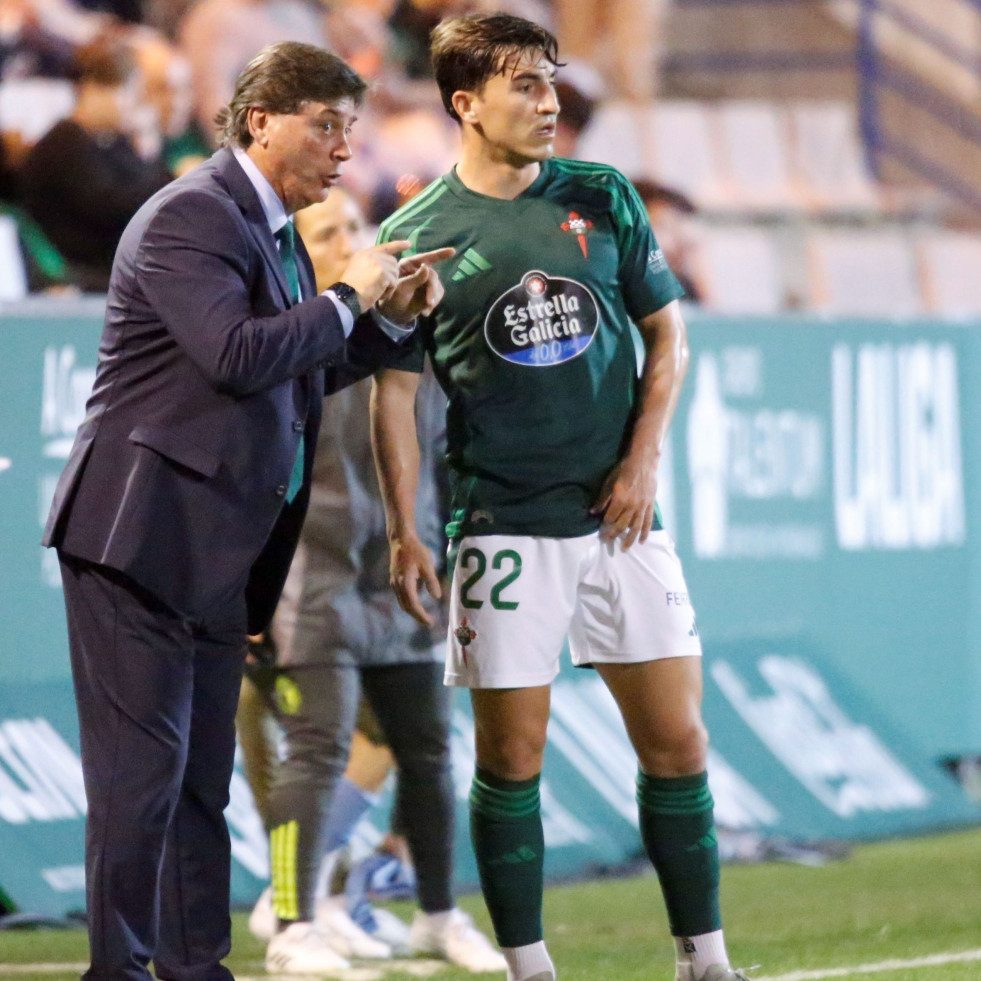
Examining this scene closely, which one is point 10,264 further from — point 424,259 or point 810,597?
point 424,259

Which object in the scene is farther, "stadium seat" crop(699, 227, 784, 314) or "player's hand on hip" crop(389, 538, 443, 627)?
"stadium seat" crop(699, 227, 784, 314)

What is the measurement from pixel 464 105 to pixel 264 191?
2.00 feet

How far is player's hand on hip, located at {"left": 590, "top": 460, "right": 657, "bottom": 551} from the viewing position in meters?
3.97

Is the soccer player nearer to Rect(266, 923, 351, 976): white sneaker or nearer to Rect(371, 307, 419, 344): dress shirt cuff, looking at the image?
Rect(371, 307, 419, 344): dress shirt cuff

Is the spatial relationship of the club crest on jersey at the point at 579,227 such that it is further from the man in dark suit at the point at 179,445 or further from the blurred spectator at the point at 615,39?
the blurred spectator at the point at 615,39

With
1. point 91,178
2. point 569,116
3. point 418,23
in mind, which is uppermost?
point 418,23

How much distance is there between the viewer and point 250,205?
3.58m

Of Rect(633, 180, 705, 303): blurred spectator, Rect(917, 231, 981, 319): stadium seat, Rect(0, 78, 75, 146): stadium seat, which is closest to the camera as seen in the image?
Rect(0, 78, 75, 146): stadium seat

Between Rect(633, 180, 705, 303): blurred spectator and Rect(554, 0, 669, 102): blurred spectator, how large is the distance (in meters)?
2.50

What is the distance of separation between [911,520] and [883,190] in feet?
18.4

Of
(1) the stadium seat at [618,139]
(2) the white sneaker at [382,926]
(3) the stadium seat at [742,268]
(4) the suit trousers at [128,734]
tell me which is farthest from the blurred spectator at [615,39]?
(4) the suit trousers at [128,734]

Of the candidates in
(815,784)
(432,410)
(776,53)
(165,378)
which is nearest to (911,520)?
(815,784)

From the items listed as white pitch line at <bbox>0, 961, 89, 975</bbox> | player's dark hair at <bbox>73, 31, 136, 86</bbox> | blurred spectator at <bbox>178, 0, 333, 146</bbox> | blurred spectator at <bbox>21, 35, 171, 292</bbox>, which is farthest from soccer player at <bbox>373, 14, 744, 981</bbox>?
blurred spectator at <bbox>178, 0, 333, 146</bbox>

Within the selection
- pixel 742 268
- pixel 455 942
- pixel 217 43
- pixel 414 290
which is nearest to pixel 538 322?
pixel 414 290
